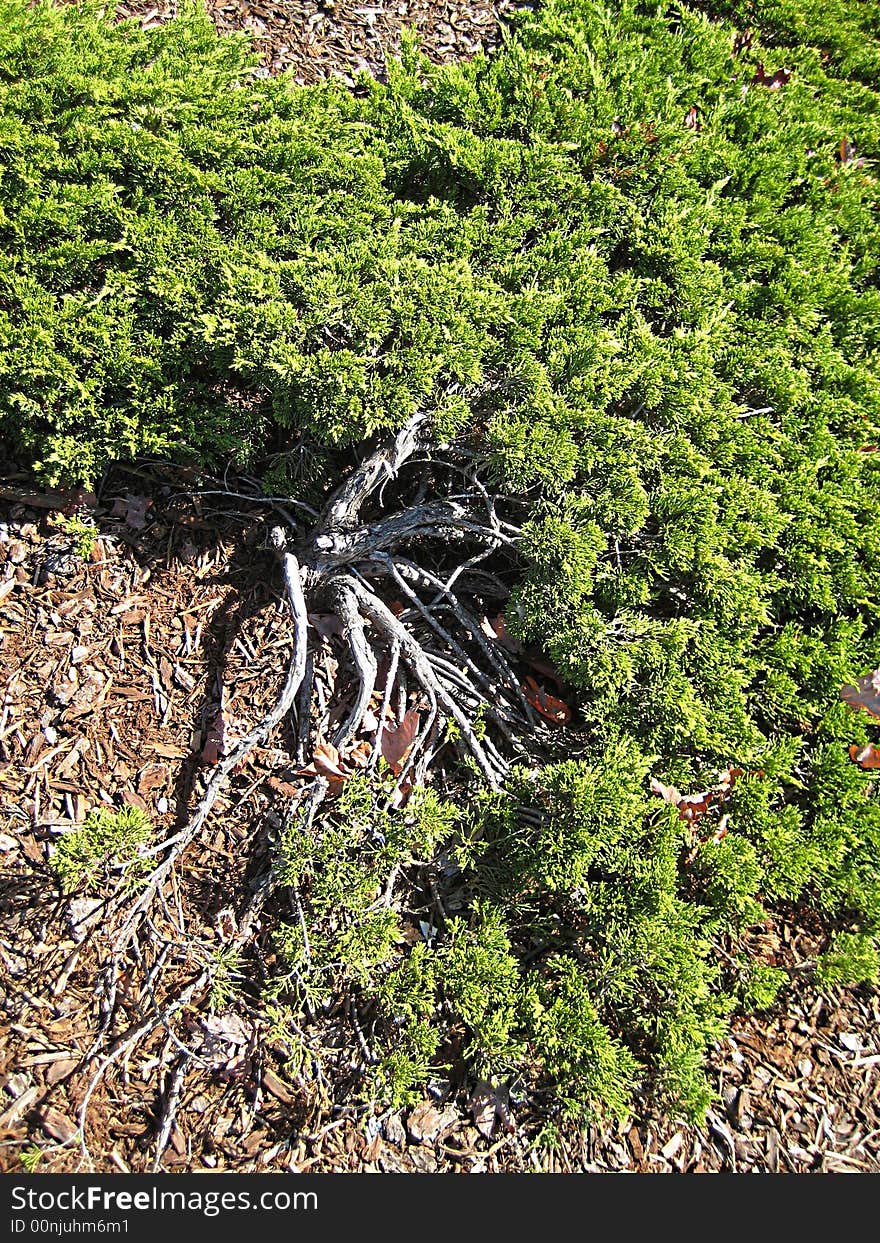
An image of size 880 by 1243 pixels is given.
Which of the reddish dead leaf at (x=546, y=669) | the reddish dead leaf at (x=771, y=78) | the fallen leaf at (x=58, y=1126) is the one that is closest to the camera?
the fallen leaf at (x=58, y=1126)

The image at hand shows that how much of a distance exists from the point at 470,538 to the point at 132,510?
1334mm

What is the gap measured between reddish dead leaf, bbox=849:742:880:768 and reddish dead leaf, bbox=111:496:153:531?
2.70m

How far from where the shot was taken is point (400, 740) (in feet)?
10.0

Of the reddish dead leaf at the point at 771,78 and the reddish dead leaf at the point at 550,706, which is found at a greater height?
the reddish dead leaf at the point at 771,78

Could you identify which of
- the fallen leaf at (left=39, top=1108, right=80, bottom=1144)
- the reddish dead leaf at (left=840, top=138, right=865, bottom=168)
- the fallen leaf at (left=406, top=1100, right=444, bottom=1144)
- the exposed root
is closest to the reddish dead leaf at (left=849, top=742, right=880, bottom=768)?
the exposed root

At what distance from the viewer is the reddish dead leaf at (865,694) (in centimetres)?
304

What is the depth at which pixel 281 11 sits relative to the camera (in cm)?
433

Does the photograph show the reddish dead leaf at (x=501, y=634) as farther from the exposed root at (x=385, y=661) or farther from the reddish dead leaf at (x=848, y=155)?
the reddish dead leaf at (x=848, y=155)

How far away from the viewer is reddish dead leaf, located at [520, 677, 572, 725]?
121 inches

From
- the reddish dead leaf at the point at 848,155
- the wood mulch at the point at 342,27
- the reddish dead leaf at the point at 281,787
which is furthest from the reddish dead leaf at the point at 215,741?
the reddish dead leaf at the point at 848,155

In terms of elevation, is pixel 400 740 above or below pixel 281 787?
above

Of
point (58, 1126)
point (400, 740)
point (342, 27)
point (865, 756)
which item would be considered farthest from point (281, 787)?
point (342, 27)

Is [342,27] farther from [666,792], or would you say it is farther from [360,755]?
[666,792]

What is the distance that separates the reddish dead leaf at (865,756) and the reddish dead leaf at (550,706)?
956 mm
